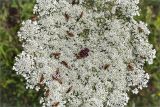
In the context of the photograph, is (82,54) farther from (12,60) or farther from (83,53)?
(12,60)

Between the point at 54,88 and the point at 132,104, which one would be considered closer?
the point at 54,88

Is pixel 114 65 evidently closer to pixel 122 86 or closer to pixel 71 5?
pixel 122 86

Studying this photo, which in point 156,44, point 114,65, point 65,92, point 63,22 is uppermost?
point 156,44

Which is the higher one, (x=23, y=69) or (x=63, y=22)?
(x=63, y=22)

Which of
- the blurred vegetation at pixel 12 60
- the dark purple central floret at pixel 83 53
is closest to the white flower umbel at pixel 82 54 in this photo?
the dark purple central floret at pixel 83 53

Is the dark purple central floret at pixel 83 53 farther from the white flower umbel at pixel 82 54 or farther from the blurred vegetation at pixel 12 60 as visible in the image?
the blurred vegetation at pixel 12 60

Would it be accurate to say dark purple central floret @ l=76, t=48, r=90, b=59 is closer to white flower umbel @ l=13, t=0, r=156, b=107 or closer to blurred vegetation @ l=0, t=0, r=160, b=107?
white flower umbel @ l=13, t=0, r=156, b=107

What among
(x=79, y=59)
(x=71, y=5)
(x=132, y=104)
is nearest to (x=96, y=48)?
(x=79, y=59)

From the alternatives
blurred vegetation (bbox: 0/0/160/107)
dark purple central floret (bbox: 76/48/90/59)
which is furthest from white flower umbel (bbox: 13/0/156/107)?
blurred vegetation (bbox: 0/0/160/107)
